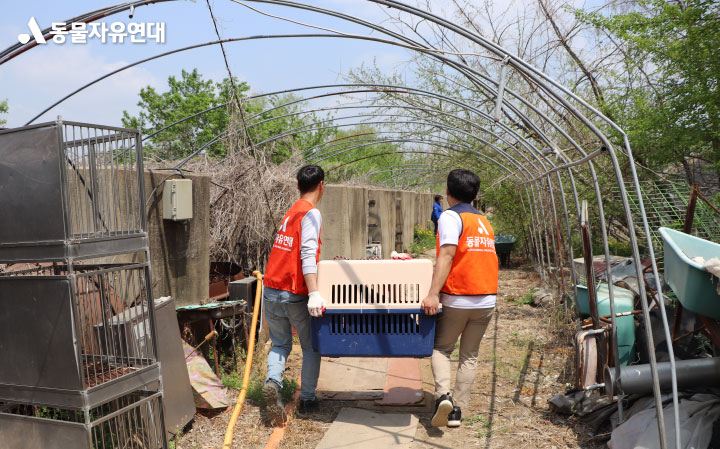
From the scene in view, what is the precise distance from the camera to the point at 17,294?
315cm

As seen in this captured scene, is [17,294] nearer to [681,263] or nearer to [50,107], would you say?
[50,107]

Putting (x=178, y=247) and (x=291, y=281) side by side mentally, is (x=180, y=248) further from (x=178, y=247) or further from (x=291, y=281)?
(x=291, y=281)

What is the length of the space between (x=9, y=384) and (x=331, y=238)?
6.39 m

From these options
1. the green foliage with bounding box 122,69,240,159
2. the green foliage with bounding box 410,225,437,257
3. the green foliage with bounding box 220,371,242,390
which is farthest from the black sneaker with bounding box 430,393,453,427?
the green foliage with bounding box 122,69,240,159

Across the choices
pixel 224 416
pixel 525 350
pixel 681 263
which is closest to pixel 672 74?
pixel 525 350

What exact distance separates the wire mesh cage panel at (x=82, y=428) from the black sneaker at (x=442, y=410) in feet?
6.06

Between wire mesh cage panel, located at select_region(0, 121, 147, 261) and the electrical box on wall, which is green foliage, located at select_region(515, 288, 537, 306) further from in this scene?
wire mesh cage panel, located at select_region(0, 121, 147, 261)

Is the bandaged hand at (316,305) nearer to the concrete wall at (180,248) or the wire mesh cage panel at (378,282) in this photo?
the wire mesh cage panel at (378,282)

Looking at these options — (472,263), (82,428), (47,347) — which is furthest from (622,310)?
(47,347)

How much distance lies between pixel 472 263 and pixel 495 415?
138 cm

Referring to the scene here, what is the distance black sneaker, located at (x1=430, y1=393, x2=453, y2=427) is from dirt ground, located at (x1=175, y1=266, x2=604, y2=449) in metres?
0.14

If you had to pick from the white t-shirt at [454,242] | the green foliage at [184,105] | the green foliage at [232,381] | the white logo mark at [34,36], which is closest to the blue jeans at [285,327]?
the green foliage at [232,381]

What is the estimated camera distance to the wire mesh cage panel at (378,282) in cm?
410

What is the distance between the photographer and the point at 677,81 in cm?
818
